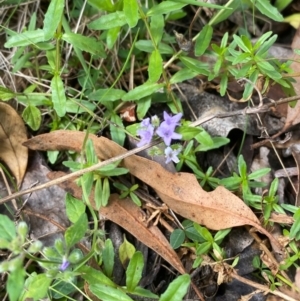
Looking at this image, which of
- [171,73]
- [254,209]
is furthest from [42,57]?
[254,209]

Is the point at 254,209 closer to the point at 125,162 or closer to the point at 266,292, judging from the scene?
the point at 266,292

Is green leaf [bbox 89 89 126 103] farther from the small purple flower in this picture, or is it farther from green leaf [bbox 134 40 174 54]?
the small purple flower

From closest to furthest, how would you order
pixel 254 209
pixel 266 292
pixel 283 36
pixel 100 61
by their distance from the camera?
pixel 266 292
pixel 254 209
pixel 100 61
pixel 283 36

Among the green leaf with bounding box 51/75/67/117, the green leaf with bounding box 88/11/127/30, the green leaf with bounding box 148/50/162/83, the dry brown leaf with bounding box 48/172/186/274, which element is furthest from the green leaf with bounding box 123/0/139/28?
the dry brown leaf with bounding box 48/172/186/274

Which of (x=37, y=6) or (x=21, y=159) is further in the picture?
(x=37, y=6)

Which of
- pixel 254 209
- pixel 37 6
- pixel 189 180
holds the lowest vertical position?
pixel 254 209

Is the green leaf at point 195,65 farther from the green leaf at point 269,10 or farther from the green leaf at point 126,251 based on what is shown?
the green leaf at point 126,251

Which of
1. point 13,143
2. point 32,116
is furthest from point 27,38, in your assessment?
point 13,143
